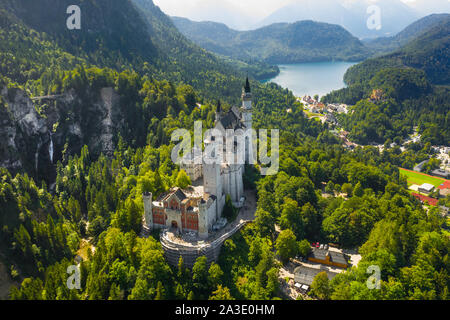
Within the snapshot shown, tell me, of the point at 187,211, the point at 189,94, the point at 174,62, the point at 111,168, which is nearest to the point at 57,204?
the point at 111,168

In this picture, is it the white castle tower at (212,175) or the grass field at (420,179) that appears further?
the grass field at (420,179)

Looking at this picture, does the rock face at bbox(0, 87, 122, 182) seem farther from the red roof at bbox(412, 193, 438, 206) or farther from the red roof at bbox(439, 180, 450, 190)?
the red roof at bbox(439, 180, 450, 190)

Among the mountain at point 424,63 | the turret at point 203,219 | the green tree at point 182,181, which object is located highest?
the mountain at point 424,63

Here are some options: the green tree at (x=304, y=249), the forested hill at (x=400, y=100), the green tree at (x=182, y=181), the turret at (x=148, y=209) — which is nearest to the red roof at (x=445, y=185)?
the forested hill at (x=400, y=100)

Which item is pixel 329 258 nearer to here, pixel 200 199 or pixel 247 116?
pixel 200 199

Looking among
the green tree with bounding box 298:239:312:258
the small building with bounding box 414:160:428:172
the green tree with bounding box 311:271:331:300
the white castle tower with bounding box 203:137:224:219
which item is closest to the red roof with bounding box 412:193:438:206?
the small building with bounding box 414:160:428:172

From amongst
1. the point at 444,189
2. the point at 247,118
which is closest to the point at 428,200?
the point at 444,189

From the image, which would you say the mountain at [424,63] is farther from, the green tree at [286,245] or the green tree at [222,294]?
the green tree at [222,294]

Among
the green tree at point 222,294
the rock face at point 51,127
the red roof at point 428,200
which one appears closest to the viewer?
the green tree at point 222,294
